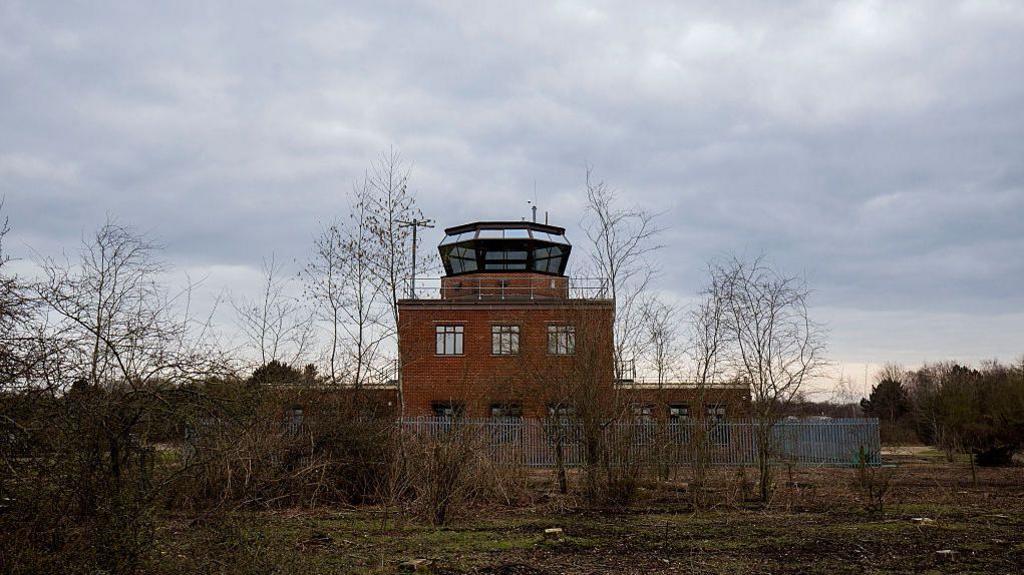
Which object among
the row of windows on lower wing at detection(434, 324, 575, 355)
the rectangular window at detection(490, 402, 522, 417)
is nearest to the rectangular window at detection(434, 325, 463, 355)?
the row of windows on lower wing at detection(434, 324, 575, 355)

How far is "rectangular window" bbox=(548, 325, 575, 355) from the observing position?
17861 mm

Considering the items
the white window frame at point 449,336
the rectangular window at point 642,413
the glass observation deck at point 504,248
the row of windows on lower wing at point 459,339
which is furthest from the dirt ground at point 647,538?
the glass observation deck at point 504,248

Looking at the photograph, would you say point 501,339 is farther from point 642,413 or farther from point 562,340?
point 642,413

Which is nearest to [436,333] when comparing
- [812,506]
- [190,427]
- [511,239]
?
[511,239]

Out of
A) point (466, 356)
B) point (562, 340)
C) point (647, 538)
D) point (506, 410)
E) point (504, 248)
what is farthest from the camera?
point (504, 248)

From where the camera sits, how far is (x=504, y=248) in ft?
120

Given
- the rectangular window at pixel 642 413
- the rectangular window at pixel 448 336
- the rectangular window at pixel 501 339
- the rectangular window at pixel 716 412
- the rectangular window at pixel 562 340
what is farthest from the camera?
the rectangular window at pixel 448 336

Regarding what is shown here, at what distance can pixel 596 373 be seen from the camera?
16.6 metres

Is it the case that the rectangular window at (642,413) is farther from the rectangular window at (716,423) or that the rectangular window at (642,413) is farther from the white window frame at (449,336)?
the white window frame at (449,336)

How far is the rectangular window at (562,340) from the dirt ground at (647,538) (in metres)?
3.13

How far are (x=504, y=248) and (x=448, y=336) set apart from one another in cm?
479

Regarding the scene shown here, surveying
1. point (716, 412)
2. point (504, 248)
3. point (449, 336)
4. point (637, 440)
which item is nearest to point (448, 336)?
point (449, 336)

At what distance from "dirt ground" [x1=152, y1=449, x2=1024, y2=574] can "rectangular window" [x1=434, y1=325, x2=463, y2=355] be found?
18.3m

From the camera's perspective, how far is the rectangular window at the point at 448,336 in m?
34.8
